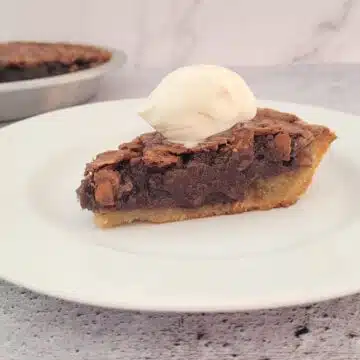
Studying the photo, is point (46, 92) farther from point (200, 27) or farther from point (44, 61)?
point (200, 27)

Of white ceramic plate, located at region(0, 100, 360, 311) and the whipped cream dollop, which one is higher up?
the whipped cream dollop

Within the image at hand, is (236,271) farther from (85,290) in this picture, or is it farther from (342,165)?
(342,165)

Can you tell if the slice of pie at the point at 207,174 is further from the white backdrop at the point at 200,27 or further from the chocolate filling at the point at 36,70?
the white backdrop at the point at 200,27

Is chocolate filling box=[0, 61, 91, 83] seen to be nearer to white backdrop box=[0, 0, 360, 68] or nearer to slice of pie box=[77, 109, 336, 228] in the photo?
white backdrop box=[0, 0, 360, 68]

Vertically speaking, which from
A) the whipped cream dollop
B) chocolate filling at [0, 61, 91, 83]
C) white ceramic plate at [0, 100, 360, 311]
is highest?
the whipped cream dollop

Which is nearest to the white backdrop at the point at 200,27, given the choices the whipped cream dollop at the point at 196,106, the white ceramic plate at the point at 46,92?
the white ceramic plate at the point at 46,92

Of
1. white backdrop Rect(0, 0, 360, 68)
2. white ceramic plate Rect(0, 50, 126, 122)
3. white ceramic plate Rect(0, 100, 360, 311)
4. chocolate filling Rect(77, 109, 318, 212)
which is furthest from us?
white backdrop Rect(0, 0, 360, 68)

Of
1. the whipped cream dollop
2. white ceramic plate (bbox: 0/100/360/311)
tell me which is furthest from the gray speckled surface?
the whipped cream dollop
